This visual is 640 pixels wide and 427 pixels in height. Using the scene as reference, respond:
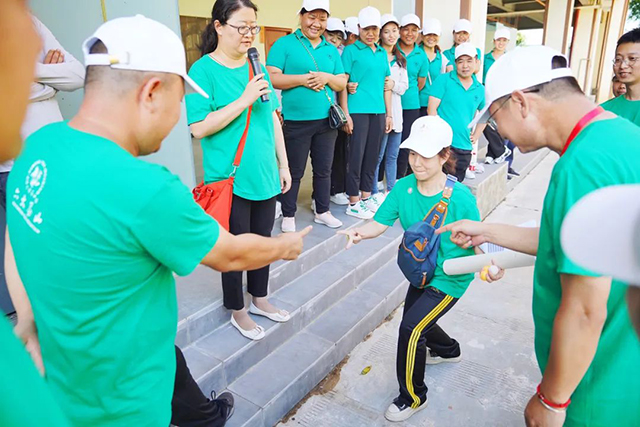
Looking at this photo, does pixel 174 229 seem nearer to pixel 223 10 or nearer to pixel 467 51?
pixel 223 10

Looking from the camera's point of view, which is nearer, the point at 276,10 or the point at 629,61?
the point at 629,61

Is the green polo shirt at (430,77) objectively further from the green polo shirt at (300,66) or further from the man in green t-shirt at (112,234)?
the man in green t-shirt at (112,234)

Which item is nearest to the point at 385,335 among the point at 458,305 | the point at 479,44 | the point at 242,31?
the point at 458,305

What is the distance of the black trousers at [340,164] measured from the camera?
4933 mm

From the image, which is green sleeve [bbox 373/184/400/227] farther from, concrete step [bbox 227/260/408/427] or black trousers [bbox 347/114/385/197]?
black trousers [bbox 347/114/385/197]

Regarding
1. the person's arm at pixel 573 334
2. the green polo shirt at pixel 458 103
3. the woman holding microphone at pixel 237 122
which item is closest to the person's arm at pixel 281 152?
the woman holding microphone at pixel 237 122

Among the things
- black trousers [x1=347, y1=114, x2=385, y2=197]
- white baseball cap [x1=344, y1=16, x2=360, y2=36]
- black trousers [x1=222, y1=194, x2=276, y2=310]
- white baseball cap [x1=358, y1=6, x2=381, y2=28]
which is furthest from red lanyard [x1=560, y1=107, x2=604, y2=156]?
white baseball cap [x1=344, y1=16, x2=360, y2=36]

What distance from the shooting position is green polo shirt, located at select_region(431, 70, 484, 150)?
493 cm

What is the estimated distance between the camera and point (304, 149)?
13.3 ft

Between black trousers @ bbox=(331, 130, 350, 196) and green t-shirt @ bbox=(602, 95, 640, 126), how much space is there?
2.47 meters

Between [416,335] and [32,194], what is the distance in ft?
6.56

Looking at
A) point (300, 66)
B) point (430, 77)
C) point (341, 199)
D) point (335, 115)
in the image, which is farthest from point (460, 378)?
point (430, 77)

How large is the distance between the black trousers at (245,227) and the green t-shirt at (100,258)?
1.29 m

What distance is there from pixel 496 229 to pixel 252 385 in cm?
171
